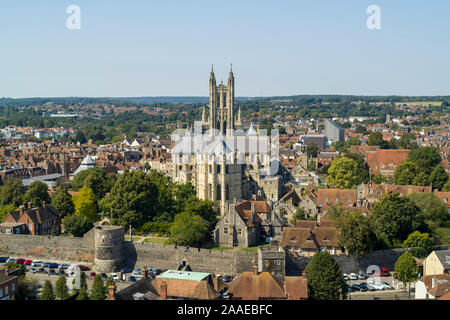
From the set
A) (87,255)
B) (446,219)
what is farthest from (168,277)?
(446,219)

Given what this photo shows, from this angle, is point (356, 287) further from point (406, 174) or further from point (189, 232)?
point (406, 174)

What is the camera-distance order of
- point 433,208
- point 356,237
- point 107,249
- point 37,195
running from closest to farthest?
1. point 356,237
2. point 107,249
3. point 433,208
4. point 37,195

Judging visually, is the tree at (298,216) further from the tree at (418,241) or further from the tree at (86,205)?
the tree at (86,205)

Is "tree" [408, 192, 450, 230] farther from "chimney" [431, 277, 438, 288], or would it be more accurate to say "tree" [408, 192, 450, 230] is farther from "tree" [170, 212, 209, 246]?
"tree" [170, 212, 209, 246]

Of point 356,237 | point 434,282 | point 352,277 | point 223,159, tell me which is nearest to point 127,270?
point 352,277

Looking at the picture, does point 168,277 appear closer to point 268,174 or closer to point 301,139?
point 268,174

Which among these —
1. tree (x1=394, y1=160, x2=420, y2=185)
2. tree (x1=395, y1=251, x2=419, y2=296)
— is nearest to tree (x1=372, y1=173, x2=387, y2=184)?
tree (x1=394, y1=160, x2=420, y2=185)

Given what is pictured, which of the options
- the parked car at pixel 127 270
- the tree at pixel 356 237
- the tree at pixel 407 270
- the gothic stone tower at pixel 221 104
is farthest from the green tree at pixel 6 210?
the gothic stone tower at pixel 221 104
